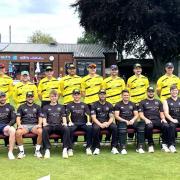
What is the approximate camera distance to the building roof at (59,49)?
46.9 m

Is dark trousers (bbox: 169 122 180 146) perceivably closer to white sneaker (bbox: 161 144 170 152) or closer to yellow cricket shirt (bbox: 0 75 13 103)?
white sneaker (bbox: 161 144 170 152)

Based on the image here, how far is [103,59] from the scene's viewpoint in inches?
1857

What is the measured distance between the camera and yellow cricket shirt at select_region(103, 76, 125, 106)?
9.79m

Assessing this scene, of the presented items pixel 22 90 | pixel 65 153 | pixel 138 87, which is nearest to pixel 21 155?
pixel 65 153

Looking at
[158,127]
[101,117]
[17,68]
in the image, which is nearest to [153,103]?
[158,127]

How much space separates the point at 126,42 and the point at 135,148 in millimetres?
29292

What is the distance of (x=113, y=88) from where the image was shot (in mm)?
9805

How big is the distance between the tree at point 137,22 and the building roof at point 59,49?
987 cm

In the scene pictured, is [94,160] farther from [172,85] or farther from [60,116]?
[172,85]

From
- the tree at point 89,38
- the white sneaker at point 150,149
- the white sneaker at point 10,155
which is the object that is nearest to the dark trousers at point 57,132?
the white sneaker at point 10,155

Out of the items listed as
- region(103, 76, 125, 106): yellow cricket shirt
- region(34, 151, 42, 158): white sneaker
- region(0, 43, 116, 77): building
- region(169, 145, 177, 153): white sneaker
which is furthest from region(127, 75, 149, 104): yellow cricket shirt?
region(0, 43, 116, 77): building

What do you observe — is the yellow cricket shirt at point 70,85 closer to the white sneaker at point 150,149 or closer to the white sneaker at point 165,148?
the white sneaker at point 150,149

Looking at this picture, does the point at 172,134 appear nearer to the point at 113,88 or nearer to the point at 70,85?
the point at 113,88

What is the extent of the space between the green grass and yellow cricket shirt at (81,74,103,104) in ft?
4.52
